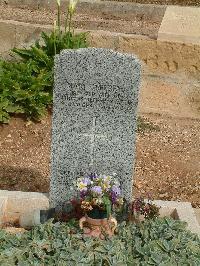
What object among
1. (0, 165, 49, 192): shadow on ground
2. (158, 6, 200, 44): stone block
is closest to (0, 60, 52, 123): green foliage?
(0, 165, 49, 192): shadow on ground

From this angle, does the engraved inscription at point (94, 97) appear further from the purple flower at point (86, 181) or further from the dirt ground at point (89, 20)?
the dirt ground at point (89, 20)

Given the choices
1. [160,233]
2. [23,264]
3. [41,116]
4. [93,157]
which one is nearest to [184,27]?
[41,116]

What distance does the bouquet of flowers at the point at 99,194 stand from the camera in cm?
484

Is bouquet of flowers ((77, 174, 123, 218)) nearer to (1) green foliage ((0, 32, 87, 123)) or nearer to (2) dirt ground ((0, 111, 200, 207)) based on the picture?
(2) dirt ground ((0, 111, 200, 207))

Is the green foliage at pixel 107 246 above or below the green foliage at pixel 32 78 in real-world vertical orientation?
below

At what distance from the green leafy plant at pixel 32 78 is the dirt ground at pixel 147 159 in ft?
0.61

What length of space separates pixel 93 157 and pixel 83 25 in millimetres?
5871

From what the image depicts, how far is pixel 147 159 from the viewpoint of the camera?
731cm

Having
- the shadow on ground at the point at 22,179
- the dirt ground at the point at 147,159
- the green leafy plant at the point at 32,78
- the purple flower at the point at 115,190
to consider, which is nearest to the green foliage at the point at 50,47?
the green leafy plant at the point at 32,78

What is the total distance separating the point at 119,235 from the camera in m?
4.86

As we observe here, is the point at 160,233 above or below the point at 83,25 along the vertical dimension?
below

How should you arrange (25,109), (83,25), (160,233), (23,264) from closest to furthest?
(23,264) → (160,233) → (25,109) → (83,25)

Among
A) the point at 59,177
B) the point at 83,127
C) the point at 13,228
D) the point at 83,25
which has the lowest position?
the point at 13,228

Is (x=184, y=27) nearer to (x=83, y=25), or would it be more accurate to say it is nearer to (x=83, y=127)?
(x=83, y=25)
